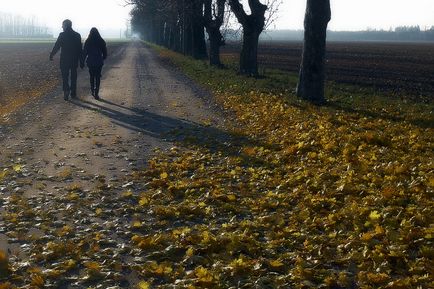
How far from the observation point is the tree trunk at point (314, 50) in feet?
47.5

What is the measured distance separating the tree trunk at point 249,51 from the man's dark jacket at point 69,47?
967 centimetres

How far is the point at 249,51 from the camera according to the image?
79.6 feet

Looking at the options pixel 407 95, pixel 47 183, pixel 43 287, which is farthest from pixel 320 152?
pixel 407 95

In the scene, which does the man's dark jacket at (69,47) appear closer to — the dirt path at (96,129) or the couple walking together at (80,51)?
the couple walking together at (80,51)

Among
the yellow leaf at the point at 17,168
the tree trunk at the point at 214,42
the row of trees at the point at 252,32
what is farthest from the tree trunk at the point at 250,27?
the yellow leaf at the point at 17,168

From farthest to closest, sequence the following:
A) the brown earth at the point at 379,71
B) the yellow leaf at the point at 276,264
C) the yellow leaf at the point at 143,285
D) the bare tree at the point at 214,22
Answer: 1. the bare tree at the point at 214,22
2. the brown earth at the point at 379,71
3. the yellow leaf at the point at 276,264
4. the yellow leaf at the point at 143,285

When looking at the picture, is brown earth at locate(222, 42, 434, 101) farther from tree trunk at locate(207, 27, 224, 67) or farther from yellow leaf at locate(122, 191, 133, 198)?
yellow leaf at locate(122, 191, 133, 198)

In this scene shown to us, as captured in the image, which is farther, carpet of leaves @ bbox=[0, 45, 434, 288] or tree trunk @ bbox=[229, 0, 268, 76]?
Answer: tree trunk @ bbox=[229, 0, 268, 76]

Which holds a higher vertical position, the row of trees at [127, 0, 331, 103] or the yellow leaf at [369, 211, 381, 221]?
the row of trees at [127, 0, 331, 103]

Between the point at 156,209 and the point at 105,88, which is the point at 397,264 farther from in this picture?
the point at 105,88

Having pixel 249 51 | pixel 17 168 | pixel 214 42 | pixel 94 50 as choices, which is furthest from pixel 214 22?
pixel 17 168

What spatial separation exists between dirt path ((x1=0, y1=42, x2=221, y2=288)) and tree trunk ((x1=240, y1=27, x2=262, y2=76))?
706 cm

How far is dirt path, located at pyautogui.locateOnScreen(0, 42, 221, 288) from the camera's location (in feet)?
22.2

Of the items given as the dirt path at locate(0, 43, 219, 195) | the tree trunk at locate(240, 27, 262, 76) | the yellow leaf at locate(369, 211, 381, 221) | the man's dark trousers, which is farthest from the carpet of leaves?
the tree trunk at locate(240, 27, 262, 76)
